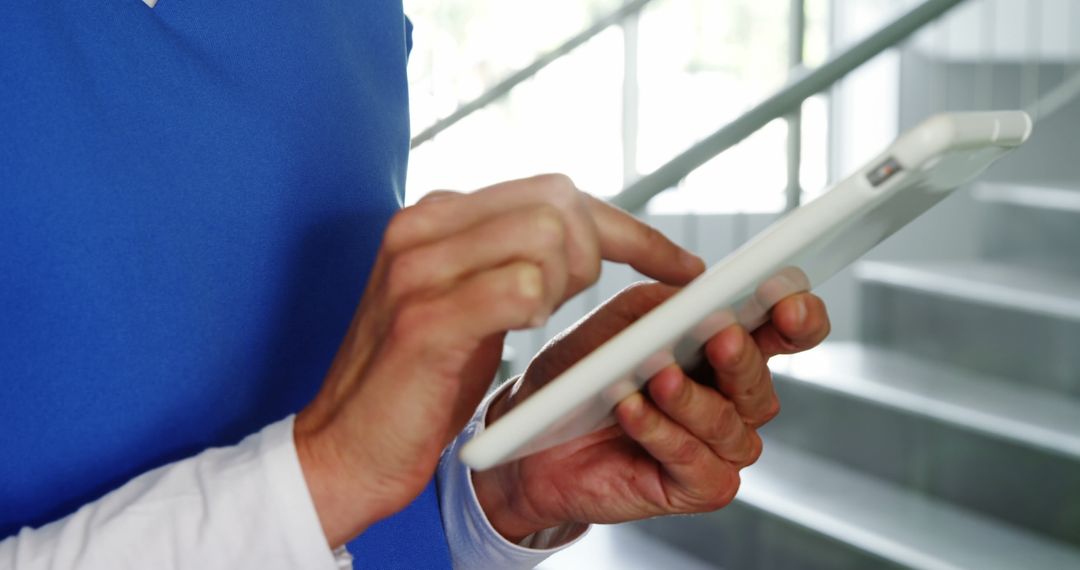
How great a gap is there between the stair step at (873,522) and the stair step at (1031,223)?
0.91 m

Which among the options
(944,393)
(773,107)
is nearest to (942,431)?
(944,393)

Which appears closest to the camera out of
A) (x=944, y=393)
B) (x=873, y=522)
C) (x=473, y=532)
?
(x=473, y=532)

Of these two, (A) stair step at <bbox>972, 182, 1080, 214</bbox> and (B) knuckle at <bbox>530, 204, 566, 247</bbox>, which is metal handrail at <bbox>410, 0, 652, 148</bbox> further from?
(B) knuckle at <bbox>530, 204, 566, 247</bbox>

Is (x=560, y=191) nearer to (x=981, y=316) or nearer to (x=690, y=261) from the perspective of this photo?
(x=690, y=261)

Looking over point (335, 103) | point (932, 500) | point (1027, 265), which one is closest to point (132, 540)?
point (335, 103)

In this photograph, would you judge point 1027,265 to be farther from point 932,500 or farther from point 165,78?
point 165,78

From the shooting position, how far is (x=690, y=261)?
24.4 inches

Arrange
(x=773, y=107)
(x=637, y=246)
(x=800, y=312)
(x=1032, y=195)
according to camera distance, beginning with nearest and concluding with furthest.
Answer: (x=637, y=246), (x=800, y=312), (x=773, y=107), (x=1032, y=195)

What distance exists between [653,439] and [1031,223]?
2.79m

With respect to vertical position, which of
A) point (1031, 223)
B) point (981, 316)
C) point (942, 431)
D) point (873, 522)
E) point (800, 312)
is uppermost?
point (800, 312)

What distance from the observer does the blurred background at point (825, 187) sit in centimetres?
229

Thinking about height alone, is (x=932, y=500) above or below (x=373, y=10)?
below

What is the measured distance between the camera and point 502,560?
0.83m

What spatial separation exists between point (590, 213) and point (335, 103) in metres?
0.28
